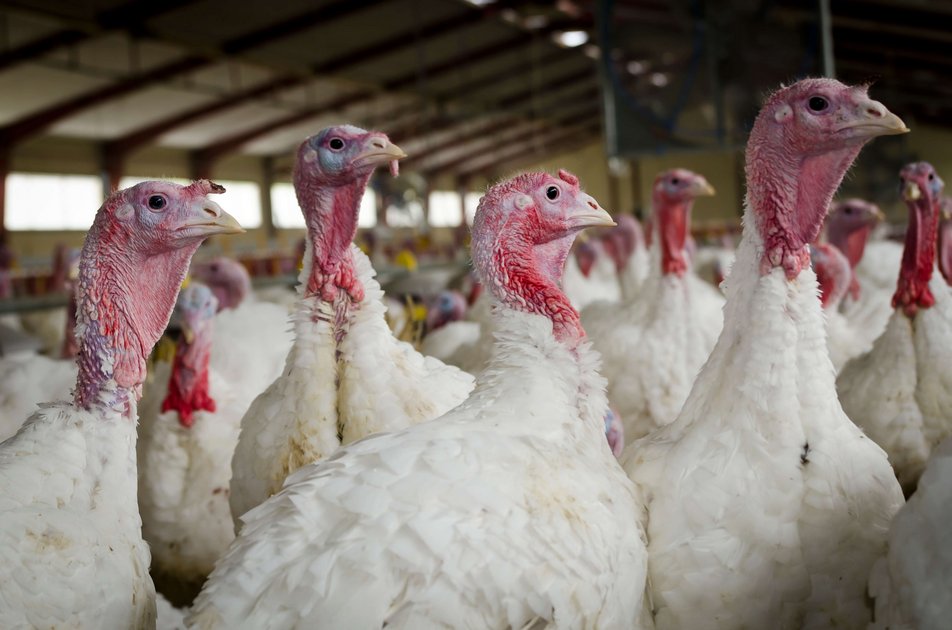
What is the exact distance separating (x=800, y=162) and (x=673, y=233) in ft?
6.49

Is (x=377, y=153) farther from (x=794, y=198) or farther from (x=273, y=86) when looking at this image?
(x=273, y=86)

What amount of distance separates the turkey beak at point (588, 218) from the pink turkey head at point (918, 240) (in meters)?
Result: 1.44

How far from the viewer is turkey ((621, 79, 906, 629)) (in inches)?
84.9

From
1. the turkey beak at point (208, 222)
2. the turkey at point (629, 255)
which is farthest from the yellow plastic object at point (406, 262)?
the turkey beak at point (208, 222)

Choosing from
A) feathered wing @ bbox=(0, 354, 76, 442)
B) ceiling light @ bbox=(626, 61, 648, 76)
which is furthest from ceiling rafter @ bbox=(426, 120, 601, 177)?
feathered wing @ bbox=(0, 354, 76, 442)

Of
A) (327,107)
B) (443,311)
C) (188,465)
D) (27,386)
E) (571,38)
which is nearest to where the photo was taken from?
(188,465)

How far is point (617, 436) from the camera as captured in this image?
3.46 m

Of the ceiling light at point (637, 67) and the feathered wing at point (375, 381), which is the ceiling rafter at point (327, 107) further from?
the feathered wing at point (375, 381)

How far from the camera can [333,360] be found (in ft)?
8.84

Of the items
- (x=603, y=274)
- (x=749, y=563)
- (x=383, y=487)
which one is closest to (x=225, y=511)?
(x=383, y=487)

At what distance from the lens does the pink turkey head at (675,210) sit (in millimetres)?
4281

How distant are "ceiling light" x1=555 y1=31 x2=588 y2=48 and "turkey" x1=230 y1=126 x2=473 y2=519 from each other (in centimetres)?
1606

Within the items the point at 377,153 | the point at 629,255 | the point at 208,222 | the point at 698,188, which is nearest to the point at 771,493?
the point at 377,153

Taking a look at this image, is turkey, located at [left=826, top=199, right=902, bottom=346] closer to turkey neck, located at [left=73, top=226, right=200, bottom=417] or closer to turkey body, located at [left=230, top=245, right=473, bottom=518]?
turkey body, located at [left=230, top=245, right=473, bottom=518]
